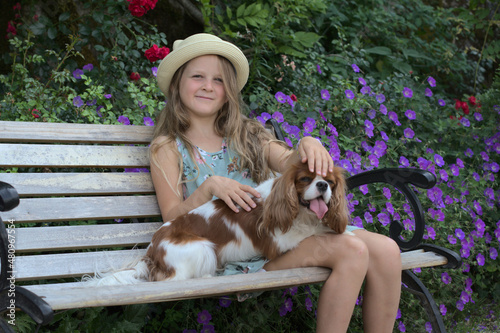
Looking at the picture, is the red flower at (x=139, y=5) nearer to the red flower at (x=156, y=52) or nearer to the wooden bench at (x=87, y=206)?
the red flower at (x=156, y=52)

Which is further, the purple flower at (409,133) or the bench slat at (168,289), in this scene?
the purple flower at (409,133)

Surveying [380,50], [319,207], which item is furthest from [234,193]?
[380,50]

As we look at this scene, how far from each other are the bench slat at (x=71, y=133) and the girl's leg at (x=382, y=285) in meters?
1.32

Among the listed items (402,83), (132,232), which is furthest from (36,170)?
(402,83)

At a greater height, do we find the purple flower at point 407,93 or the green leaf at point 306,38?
the green leaf at point 306,38

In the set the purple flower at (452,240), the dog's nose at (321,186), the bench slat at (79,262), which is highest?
the dog's nose at (321,186)

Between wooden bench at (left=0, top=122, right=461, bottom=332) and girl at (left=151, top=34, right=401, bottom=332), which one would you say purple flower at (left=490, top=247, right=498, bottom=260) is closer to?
wooden bench at (left=0, top=122, right=461, bottom=332)

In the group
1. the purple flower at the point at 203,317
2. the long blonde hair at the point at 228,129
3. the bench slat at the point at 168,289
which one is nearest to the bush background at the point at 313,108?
the purple flower at the point at 203,317

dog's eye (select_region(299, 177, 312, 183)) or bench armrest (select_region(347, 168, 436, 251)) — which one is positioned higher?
dog's eye (select_region(299, 177, 312, 183))

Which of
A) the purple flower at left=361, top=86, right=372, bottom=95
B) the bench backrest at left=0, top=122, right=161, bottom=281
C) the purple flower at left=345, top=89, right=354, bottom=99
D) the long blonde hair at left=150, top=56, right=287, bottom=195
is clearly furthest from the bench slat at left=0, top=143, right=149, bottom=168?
the purple flower at left=361, top=86, right=372, bottom=95

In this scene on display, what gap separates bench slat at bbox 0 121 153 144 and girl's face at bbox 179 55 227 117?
1.04 feet

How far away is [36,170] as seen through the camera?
119 inches

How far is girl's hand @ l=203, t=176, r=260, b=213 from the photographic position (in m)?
2.29

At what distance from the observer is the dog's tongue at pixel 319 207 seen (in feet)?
6.98
